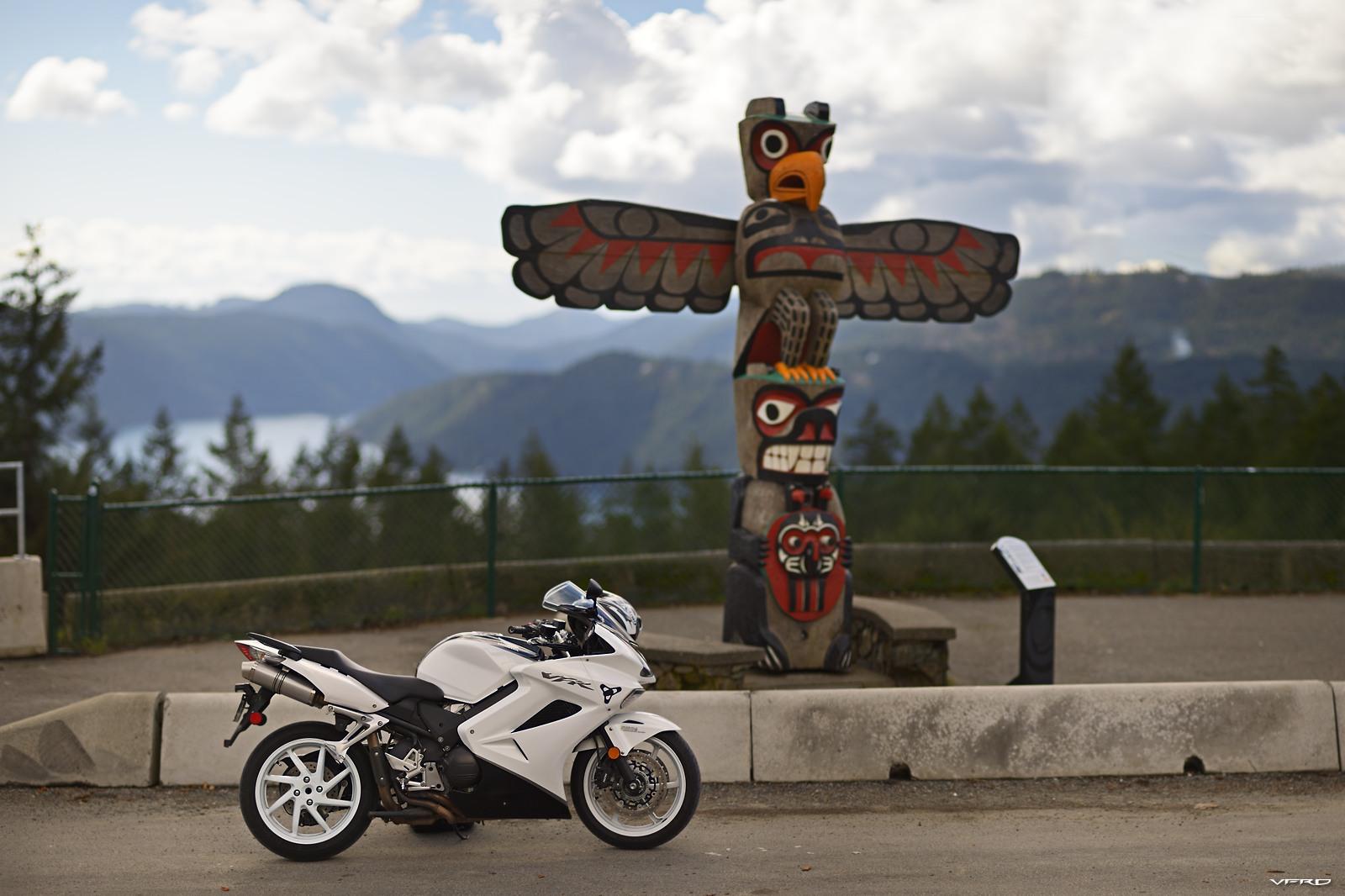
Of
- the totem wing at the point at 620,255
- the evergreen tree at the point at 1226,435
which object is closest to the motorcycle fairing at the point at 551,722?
the totem wing at the point at 620,255

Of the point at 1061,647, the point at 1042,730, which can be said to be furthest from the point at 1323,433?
the point at 1042,730

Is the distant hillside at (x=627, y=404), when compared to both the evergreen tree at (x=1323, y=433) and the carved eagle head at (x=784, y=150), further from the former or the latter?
the carved eagle head at (x=784, y=150)

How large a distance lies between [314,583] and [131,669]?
2497mm

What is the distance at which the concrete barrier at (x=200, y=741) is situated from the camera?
6984 mm

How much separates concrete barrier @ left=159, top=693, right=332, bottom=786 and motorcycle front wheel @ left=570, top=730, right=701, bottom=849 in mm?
1907

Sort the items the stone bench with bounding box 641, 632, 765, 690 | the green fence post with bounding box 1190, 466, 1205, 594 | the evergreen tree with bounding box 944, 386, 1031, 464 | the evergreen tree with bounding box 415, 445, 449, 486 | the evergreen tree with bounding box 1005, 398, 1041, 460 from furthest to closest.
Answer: the evergreen tree with bounding box 1005, 398, 1041, 460 < the evergreen tree with bounding box 944, 386, 1031, 464 < the evergreen tree with bounding box 415, 445, 449, 486 < the green fence post with bounding box 1190, 466, 1205, 594 < the stone bench with bounding box 641, 632, 765, 690

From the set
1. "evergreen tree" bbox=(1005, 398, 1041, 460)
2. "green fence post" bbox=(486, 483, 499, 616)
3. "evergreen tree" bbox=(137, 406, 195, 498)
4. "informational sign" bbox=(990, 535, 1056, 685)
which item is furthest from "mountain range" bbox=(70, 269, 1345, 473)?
"informational sign" bbox=(990, 535, 1056, 685)

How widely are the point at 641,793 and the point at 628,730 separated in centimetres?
30

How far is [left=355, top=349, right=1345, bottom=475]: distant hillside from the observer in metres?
133

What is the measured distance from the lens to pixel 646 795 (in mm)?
5852

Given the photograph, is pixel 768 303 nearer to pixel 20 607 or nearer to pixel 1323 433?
pixel 20 607

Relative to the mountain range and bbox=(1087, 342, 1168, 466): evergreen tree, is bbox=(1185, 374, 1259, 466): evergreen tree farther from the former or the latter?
the mountain range

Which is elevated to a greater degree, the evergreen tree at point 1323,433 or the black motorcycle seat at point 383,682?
the evergreen tree at point 1323,433

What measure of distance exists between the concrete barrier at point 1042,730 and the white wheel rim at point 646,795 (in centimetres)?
141
